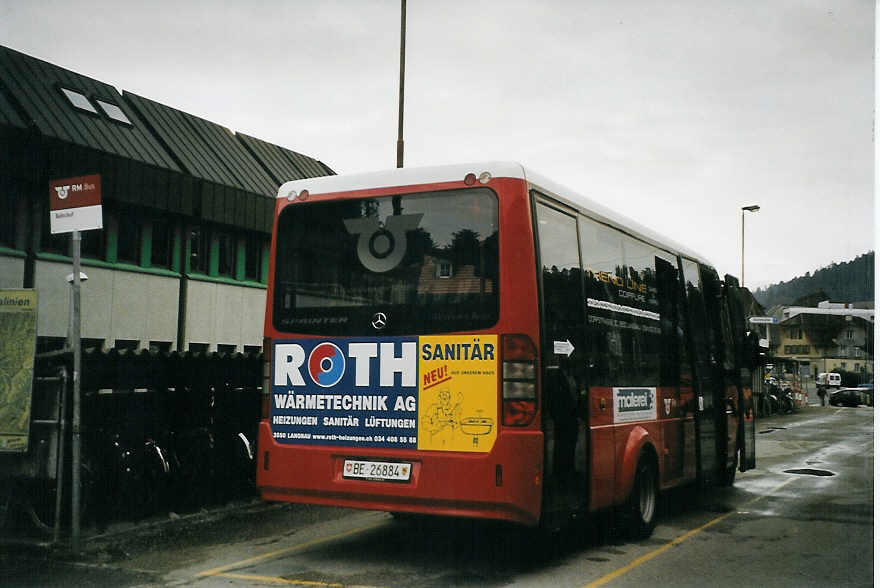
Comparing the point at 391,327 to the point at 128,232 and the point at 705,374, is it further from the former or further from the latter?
the point at 128,232

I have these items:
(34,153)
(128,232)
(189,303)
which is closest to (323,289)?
(34,153)

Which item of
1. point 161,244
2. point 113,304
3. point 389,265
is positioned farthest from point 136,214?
point 389,265

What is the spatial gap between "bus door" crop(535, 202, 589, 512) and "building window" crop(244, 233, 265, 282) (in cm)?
1766

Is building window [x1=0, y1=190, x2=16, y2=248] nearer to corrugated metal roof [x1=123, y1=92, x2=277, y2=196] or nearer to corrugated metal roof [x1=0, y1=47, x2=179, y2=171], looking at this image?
corrugated metal roof [x1=0, y1=47, x2=179, y2=171]

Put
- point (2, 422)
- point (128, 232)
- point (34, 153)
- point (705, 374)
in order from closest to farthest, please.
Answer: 1. point (2, 422)
2. point (705, 374)
3. point (34, 153)
4. point (128, 232)

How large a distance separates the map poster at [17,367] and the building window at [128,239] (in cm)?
1181

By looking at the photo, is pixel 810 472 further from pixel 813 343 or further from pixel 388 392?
pixel 813 343

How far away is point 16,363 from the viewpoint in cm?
885

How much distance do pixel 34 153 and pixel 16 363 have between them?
32.2 feet

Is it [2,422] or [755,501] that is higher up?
[2,422]

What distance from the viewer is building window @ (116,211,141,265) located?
66.9 ft

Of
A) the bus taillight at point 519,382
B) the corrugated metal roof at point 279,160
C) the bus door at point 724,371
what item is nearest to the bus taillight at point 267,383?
the bus taillight at point 519,382

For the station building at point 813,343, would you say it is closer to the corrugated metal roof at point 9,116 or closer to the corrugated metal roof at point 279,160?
the corrugated metal roof at point 279,160

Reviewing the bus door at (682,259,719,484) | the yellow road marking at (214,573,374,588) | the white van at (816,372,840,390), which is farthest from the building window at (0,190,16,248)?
the white van at (816,372,840,390)
